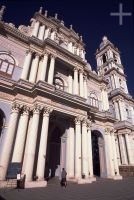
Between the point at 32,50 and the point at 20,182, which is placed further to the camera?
the point at 32,50

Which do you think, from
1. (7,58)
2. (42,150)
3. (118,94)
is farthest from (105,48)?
(42,150)

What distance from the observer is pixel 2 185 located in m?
10.1

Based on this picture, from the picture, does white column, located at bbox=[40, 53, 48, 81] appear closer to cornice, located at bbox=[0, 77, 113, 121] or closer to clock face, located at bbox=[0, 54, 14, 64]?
cornice, located at bbox=[0, 77, 113, 121]

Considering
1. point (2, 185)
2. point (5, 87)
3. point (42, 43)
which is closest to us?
point (2, 185)

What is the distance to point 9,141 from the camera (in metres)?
11.6

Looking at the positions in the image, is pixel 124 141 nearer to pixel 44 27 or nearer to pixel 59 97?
pixel 59 97

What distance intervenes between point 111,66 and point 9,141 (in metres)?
31.5

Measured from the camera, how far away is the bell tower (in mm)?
34797

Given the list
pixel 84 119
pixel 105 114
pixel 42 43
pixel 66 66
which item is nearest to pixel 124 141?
pixel 105 114

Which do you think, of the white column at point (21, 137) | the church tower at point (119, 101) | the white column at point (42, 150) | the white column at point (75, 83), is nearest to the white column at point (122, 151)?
the church tower at point (119, 101)

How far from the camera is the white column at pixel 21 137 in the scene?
1148cm

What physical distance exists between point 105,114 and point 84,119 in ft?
18.9

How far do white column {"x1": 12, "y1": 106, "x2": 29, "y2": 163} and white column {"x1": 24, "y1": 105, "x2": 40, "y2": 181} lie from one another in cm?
59

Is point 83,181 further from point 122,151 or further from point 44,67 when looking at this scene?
point 122,151
